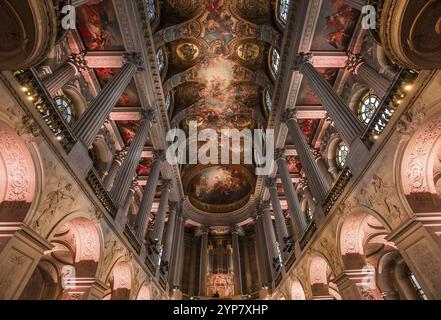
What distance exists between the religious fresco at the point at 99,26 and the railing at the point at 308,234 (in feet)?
38.5

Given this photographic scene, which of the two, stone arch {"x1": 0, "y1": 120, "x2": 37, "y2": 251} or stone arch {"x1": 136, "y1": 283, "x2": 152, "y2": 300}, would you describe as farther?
stone arch {"x1": 136, "y1": 283, "x2": 152, "y2": 300}

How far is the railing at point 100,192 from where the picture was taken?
8039 mm

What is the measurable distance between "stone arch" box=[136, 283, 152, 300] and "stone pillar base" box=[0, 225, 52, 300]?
717 cm

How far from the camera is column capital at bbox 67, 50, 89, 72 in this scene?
12.1 m

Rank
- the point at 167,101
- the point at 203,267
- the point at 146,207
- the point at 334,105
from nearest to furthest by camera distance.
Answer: the point at 334,105 < the point at 146,207 < the point at 167,101 < the point at 203,267

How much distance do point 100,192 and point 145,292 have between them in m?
6.50

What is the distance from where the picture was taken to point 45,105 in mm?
6098

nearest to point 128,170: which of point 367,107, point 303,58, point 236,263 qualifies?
point 303,58

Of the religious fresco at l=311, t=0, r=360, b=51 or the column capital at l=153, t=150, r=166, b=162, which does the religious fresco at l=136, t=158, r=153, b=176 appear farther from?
the religious fresco at l=311, t=0, r=360, b=51

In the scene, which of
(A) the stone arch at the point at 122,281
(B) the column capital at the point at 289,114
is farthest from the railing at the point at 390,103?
(A) the stone arch at the point at 122,281

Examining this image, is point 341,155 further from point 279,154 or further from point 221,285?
point 221,285

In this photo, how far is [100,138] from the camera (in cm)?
1582

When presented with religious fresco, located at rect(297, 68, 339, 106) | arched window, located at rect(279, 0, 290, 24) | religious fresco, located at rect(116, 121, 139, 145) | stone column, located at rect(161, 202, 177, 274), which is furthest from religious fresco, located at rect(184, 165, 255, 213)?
arched window, located at rect(279, 0, 290, 24)
